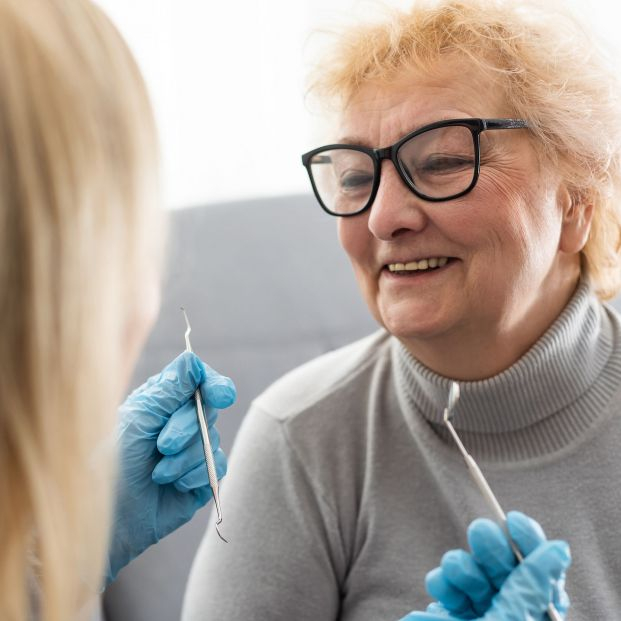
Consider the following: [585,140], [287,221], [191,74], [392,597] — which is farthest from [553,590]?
[191,74]

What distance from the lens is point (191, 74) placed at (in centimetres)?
227

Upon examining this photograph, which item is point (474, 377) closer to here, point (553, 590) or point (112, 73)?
point (553, 590)

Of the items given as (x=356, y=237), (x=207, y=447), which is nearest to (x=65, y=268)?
(x=207, y=447)

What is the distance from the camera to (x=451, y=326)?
1319 mm

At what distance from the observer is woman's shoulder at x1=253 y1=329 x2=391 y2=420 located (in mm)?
1531

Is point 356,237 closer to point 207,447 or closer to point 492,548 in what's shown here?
point 207,447

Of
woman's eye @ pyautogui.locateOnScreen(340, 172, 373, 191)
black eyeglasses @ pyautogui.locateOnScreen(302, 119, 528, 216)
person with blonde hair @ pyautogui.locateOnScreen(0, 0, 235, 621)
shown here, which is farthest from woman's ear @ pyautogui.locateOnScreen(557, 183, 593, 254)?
person with blonde hair @ pyautogui.locateOnScreen(0, 0, 235, 621)

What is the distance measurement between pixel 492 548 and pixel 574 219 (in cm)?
59

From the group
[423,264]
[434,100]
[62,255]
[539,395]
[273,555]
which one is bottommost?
[273,555]

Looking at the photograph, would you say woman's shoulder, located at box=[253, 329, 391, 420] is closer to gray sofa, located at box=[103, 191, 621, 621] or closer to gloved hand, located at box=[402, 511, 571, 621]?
gray sofa, located at box=[103, 191, 621, 621]

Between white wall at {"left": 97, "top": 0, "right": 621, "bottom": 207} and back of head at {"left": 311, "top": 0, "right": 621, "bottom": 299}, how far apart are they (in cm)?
84

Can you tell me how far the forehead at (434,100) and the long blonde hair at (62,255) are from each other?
559 mm

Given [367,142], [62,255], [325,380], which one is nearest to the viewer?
[62,255]

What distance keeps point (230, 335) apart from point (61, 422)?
111 cm
